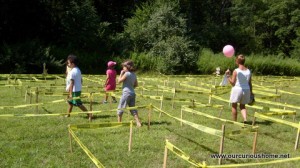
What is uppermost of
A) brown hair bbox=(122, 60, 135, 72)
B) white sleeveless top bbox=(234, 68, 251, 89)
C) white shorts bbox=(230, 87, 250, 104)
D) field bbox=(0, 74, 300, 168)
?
brown hair bbox=(122, 60, 135, 72)

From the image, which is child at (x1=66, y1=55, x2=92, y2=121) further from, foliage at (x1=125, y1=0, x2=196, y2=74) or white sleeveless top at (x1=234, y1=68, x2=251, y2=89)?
foliage at (x1=125, y1=0, x2=196, y2=74)

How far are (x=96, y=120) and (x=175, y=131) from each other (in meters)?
2.09

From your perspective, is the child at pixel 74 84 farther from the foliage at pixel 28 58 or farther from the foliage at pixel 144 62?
the foliage at pixel 144 62

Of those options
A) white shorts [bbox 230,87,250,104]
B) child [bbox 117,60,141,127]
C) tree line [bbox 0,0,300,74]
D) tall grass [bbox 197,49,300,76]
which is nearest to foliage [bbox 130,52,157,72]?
tree line [bbox 0,0,300,74]

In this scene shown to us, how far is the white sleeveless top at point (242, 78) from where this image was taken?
8820 millimetres

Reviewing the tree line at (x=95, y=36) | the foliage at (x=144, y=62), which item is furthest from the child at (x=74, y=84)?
the foliage at (x=144, y=62)

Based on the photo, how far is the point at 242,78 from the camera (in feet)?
29.0

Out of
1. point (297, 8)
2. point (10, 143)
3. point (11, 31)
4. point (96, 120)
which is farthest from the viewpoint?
point (297, 8)

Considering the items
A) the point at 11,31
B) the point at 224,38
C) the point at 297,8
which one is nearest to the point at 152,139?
the point at 11,31

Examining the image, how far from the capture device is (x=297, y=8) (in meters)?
50.0

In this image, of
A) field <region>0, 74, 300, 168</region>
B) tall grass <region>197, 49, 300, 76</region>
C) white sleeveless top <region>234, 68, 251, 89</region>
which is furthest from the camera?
tall grass <region>197, 49, 300, 76</region>

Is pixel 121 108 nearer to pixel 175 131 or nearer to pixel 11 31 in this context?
pixel 175 131

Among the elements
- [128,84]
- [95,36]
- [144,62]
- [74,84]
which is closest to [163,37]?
[144,62]

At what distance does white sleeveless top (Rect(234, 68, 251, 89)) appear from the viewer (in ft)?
28.9
